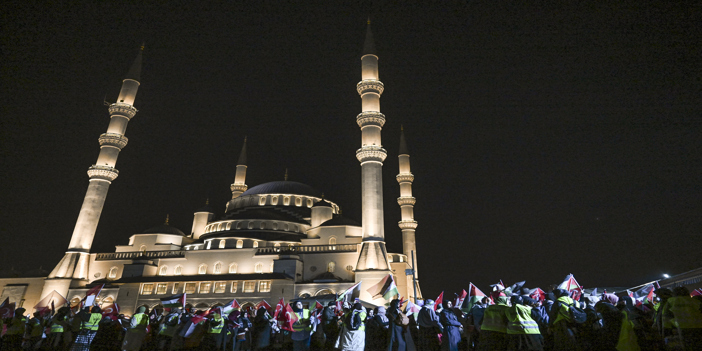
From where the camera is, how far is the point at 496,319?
23.5 ft

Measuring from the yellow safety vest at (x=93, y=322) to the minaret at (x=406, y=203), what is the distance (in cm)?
2816

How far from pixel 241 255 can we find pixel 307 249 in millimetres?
5394

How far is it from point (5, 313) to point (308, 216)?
1218 inches

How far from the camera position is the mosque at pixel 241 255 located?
27.6 m

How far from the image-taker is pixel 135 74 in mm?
38062

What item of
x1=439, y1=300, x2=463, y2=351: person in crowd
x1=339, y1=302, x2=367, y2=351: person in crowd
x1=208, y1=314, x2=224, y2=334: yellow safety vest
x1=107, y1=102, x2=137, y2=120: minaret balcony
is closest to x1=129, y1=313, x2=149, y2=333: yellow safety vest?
x1=208, y1=314, x2=224, y2=334: yellow safety vest

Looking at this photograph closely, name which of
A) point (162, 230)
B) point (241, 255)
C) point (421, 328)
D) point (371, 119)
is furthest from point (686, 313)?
point (162, 230)

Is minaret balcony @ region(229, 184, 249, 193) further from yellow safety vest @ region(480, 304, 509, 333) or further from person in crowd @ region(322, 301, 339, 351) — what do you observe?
yellow safety vest @ region(480, 304, 509, 333)

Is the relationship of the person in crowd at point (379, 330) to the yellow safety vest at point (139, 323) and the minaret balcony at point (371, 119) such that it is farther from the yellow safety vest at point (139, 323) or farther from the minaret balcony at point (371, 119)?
the minaret balcony at point (371, 119)

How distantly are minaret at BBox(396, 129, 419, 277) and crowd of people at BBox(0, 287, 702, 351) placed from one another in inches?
1012

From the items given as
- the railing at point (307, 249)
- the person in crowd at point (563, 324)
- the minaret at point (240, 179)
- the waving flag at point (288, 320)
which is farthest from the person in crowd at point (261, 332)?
the minaret at point (240, 179)

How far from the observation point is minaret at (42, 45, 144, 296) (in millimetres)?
29345

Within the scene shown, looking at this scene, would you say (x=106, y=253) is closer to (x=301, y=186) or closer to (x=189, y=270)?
(x=189, y=270)

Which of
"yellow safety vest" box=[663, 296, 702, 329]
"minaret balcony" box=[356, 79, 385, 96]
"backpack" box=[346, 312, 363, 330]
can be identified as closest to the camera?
"yellow safety vest" box=[663, 296, 702, 329]
